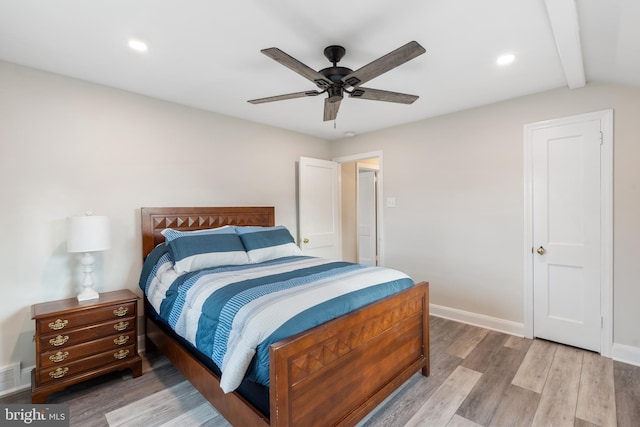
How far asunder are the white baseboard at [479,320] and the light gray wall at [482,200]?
53mm

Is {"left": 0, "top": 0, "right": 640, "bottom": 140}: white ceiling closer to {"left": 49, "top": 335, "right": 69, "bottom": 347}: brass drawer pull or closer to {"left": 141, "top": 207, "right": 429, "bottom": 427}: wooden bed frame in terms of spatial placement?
{"left": 141, "top": 207, "right": 429, "bottom": 427}: wooden bed frame

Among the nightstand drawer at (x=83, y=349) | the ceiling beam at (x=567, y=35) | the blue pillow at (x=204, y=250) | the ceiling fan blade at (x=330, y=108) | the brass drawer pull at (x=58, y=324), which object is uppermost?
the ceiling beam at (x=567, y=35)

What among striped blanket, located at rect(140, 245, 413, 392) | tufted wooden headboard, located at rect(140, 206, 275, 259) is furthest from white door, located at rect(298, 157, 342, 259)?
striped blanket, located at rect(140, 245, 413, 392)

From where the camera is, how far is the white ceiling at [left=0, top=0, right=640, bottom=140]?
1.68 m

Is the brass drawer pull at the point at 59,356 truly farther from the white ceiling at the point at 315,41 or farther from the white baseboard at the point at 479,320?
the white baseboard at the point at 479,320

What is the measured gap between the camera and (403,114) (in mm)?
3566

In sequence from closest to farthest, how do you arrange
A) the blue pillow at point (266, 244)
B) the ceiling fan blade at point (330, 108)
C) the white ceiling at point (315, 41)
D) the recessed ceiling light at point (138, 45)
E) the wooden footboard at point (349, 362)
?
the wooden footboard at point (349, 362), the white ceiling at point (315, 41), the recessed ceiling light at point (138, 45), the ceiling fan blade at point (330, 108), the blue pillow at point (266, 244)

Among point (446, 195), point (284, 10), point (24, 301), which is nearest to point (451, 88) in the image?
point (446, 195)

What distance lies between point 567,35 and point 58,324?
386 centimetres

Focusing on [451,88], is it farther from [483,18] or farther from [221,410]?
[221,410]

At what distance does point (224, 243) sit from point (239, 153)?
140 cm

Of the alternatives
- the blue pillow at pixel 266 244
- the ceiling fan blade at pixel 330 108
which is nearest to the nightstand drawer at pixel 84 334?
the blue pillow at pixel 266 244

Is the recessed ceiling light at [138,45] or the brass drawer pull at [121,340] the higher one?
the recessed ceiling light at [138,45]

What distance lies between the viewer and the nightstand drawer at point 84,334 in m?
2.06
